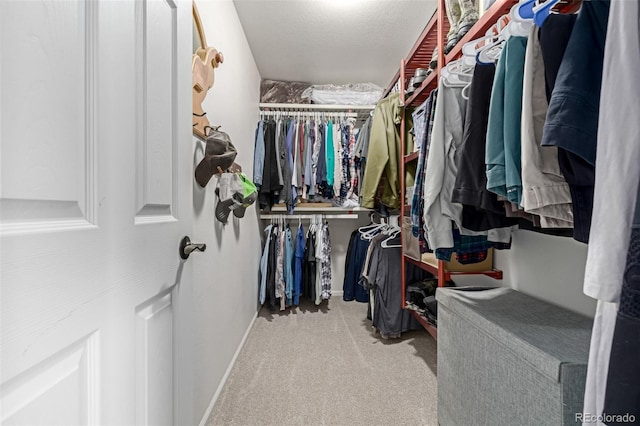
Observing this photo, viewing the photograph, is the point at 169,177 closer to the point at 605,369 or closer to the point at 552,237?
the point at 605,369

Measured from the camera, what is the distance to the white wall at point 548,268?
1055 mm

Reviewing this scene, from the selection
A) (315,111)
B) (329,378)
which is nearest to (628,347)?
(329,378)

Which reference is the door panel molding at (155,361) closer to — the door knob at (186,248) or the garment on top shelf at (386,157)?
the door knob at (186,248)

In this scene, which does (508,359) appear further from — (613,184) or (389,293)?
(389,293)

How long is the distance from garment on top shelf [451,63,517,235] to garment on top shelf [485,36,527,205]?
8 cm

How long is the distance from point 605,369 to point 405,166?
5.85ft

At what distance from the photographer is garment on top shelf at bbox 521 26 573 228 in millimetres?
715

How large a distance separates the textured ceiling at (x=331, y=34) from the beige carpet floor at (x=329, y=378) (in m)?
2.40

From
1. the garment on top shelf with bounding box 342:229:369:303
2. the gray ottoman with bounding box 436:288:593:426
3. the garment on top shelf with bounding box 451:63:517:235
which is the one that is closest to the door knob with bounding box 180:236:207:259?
the garment on top shelf with bounding box 451:63:517:235

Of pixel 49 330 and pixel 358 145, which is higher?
pixel 358 145

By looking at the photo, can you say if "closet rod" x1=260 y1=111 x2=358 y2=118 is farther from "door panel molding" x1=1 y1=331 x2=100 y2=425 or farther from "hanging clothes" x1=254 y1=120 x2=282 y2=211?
"door panel molding" x1=1 y1=331 x2=100 y2=425

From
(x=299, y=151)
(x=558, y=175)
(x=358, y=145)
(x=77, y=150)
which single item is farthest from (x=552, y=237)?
(x=299, y=151)

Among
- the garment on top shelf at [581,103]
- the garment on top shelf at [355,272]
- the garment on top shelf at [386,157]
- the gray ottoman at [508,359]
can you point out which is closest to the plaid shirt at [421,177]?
the gray ottoman at [508,359]

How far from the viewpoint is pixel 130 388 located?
1.87 ft
